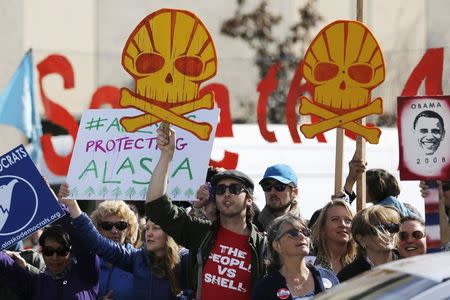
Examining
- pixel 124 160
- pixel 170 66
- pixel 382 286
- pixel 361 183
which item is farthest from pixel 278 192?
pixel 382 286

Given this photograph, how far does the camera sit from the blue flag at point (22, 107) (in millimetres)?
14297

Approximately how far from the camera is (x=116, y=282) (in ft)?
26.7

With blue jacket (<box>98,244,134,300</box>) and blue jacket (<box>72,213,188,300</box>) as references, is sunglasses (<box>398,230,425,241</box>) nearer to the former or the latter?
blue jacket (<box>72,213,188,300</box>)

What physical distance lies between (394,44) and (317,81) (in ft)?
48.0

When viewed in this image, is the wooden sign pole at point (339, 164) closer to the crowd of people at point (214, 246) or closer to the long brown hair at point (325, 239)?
the crowd of people at point (214, 246)

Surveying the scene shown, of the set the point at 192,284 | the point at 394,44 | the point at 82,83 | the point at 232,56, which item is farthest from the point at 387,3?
the point at 192,284

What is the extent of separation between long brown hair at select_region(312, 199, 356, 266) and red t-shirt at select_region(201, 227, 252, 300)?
0.79m

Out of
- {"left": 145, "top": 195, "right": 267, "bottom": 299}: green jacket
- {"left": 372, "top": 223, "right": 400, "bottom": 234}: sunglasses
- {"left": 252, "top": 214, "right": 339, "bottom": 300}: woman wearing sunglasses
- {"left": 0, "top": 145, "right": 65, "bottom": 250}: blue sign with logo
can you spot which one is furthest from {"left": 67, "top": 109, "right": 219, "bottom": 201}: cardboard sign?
{"left": 252, "top": 214, "right": 339, "bottom": 300}: woman wearing sunglasses

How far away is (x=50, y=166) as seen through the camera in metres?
14.3

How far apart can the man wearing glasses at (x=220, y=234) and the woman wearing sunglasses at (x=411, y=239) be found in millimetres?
845

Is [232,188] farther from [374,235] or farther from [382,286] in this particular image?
[382,286]

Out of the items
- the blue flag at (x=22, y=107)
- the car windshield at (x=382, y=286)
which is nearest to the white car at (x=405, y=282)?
the car windshield at (x=382, y=286)

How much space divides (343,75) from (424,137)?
991 mm

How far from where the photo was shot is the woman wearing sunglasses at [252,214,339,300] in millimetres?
6773
